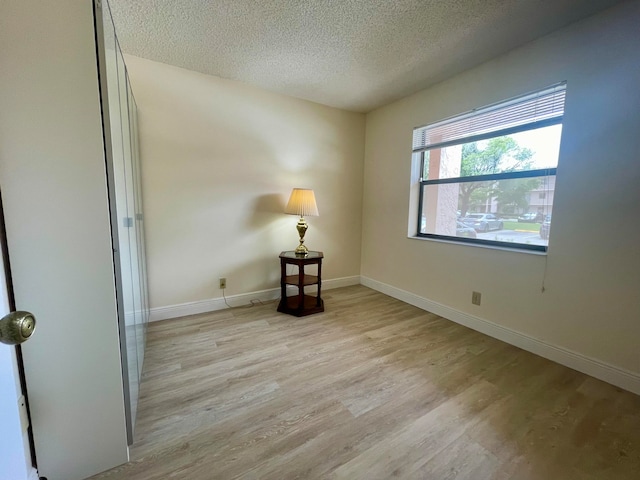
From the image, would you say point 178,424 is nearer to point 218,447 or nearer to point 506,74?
point 218,447

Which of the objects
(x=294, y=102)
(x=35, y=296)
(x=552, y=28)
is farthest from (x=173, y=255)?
(x=552, y=28)

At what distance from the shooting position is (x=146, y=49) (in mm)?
2205

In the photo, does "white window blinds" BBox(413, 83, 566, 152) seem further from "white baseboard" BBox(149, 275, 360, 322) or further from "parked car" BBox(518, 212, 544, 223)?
"white baseboard" BBox(149, 275, 360, 322)

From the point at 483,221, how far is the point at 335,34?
6.76 ft

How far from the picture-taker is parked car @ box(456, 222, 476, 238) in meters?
2.62

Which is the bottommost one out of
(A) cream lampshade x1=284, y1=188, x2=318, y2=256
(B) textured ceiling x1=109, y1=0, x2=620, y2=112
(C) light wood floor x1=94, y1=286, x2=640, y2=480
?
(C) light wood floor x1=94, y1=286, x2=640, y2=480

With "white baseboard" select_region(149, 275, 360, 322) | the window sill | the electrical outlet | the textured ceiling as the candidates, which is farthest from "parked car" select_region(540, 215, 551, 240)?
"white baseboard" select_region(149, 275, 360, 322)

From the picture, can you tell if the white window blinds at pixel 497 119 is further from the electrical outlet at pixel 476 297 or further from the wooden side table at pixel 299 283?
the wooden side table at pixel 299 283

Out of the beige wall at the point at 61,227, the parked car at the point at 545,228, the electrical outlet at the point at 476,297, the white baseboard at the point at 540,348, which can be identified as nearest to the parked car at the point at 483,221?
the parked car at the point at 545,228

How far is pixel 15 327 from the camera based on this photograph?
0.48m

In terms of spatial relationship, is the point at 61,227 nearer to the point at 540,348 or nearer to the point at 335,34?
the point at 335,34

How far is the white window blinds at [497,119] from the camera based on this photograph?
201cm

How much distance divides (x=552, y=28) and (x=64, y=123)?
2.97 meters

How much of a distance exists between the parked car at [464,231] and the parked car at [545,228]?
554mm
